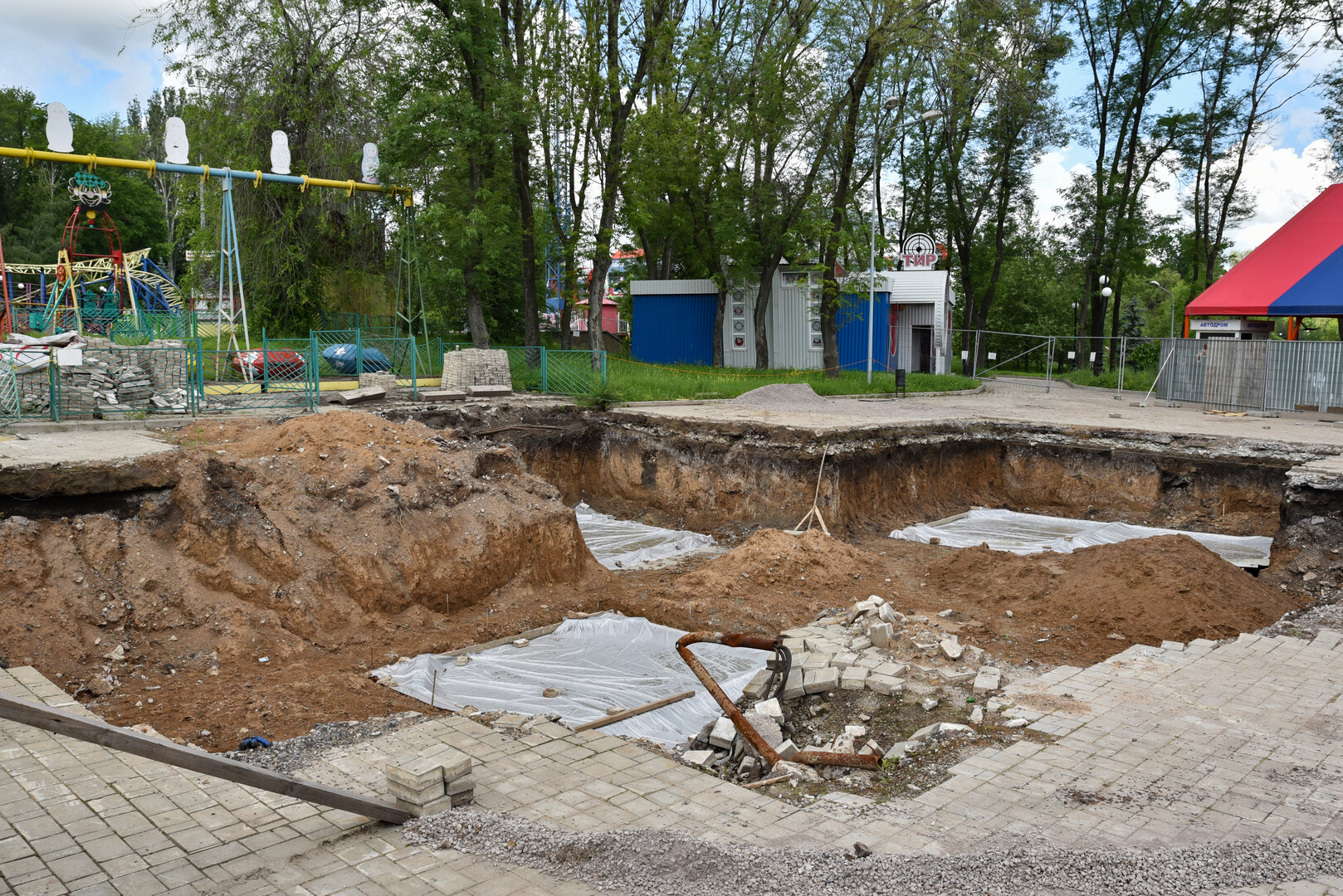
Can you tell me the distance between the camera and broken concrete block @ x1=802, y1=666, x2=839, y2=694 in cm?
689

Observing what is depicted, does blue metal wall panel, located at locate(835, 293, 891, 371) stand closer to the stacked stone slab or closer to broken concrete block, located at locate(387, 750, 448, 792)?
the stacked stone slab

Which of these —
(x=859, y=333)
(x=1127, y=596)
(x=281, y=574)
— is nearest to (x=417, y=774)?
(x=281, y=574)

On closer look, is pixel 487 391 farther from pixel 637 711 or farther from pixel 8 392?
pixel 637 711

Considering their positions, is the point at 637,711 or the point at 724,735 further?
the point at 637,711

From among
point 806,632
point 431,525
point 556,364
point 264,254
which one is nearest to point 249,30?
point 264,254

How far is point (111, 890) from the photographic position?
3939 millimetres

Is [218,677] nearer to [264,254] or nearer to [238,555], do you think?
→ [238,555]

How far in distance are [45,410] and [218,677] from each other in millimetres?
6979

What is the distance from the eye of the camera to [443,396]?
16.8 metres

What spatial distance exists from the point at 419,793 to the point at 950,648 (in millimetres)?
4776

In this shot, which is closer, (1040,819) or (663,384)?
(1040,819)

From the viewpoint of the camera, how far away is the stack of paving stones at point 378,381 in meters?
16.3

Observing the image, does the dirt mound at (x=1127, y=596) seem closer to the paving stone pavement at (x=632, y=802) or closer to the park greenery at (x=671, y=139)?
the paving stone pavement at (x=632, y=802)

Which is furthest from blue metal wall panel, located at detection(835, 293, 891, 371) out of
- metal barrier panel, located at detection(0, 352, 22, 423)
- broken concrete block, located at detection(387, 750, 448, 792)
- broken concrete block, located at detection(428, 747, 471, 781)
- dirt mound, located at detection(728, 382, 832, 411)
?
broken concrete block, located at detection(387, 750, 448, 792)
